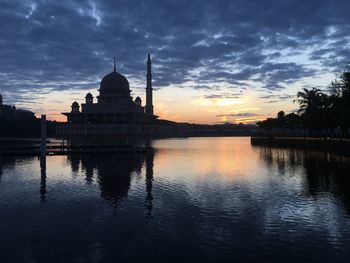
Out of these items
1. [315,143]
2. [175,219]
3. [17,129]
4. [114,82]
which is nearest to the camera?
[175,219]

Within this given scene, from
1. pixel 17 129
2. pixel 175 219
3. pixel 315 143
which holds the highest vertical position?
pixel 17 129

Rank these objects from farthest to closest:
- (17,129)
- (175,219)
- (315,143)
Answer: (17,129), (315,143), (175,219)

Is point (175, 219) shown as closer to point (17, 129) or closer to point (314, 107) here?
point (314, 107)

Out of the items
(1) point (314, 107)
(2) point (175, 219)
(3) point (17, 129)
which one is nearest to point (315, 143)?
(1) point (314, 107)

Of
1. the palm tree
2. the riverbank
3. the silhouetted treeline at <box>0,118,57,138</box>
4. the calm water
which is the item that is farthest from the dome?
the calm water

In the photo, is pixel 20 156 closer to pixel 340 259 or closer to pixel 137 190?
pixel 137 190

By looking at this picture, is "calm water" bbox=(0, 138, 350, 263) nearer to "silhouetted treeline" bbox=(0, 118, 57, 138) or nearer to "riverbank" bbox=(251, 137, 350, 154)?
"riverbank" bbox=(251, 137, 350, 154)

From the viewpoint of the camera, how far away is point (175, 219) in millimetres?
20734

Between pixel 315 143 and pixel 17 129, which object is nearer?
pixel 315 143

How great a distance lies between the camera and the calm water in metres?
15.7

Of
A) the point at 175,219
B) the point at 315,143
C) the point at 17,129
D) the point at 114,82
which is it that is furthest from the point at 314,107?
the point at 17,129

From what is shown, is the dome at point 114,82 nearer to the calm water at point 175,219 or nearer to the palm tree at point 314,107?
the palm tree at point 314,107

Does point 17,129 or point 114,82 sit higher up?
point 114,82

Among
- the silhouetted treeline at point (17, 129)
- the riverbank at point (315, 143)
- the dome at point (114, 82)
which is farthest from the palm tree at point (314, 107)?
the silhouetted treeline at point (17, 129)
